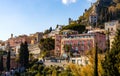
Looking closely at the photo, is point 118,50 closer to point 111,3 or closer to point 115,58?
point 115,58

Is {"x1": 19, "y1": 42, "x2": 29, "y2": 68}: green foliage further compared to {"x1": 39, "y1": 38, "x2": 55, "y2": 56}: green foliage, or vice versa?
{"x1": 39, "y1": 38, "x2": 55, "y2": 56}: green foliage

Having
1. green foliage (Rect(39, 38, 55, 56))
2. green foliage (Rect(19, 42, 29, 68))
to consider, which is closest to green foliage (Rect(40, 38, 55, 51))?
green foliage (Rect(39, 38, 55, 56))

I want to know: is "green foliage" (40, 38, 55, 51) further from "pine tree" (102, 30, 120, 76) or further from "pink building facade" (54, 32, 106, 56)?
"pine tree" (102, 30, 120, 76)

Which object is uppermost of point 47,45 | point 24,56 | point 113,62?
point 47,45

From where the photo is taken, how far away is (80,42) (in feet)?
233

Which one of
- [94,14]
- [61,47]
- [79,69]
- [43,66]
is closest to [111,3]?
[94,14]

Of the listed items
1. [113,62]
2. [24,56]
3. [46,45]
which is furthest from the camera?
[46,45]

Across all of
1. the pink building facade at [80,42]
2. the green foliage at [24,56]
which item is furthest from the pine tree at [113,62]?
the pink building facade at [80,42]

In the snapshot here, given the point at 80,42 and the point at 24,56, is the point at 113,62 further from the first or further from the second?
the point at 80,42

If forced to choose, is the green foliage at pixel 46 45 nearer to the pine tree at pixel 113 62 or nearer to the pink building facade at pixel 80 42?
the pink building facade at pixel 80 42

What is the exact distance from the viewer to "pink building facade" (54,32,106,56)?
227 feet

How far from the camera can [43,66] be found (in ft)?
195

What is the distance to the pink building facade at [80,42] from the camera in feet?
227

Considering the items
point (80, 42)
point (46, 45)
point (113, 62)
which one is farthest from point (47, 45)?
point (113, 62)
